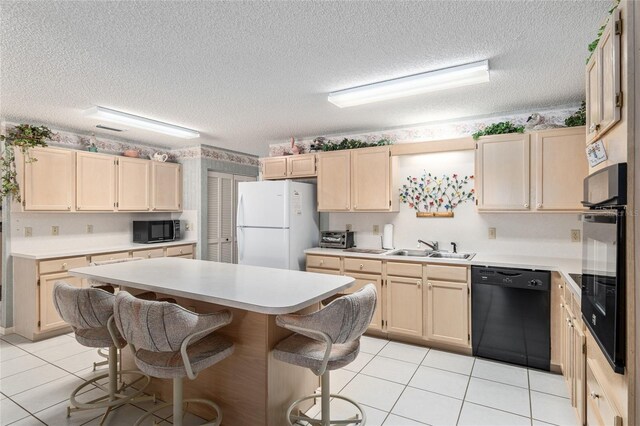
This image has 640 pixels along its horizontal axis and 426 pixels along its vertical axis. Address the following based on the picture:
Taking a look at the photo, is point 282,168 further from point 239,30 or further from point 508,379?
point 508,379

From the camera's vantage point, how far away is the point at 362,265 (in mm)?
3777

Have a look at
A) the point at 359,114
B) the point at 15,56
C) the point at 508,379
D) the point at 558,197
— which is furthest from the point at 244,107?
the point at 508,379

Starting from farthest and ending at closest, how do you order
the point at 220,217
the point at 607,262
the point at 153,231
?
1. the point at 220,217
2. the point at 153,231
3. the point at 607,262

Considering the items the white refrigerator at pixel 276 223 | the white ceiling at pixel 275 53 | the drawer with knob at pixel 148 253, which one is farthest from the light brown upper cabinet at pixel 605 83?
the drawer with knob at pixel 148 253

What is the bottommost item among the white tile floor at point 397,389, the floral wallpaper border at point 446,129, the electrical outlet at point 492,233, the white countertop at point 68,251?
the white tile floor at point 397,389

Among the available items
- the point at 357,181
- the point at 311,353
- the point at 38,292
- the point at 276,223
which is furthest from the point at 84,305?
the point at 357,181

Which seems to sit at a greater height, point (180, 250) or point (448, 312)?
point (180, 250)

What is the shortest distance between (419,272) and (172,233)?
381 centimetres

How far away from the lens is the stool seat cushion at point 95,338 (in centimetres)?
216

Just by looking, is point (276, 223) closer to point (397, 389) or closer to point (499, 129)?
point (397, 389)

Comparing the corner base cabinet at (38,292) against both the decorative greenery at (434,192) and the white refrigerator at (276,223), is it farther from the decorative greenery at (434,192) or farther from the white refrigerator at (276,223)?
the decorative greenery at (434,192)

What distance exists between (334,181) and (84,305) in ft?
9.52

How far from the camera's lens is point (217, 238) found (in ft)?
19.1

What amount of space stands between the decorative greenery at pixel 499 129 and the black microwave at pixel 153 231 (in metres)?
4.41
